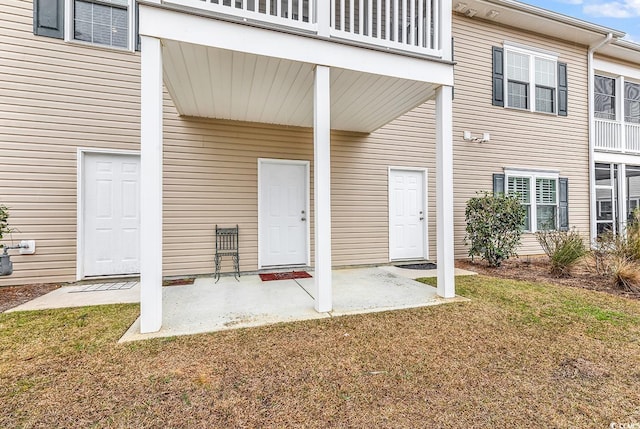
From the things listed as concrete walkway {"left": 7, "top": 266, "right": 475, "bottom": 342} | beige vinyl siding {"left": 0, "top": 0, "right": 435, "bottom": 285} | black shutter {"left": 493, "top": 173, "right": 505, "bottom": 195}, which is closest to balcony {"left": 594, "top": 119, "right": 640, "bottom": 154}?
black shutter {"left": 493, "top": 173, "right": 505, "bottom": 195}

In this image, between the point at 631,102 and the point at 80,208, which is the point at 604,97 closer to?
the point at 631,102

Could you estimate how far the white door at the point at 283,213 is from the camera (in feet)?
17.2

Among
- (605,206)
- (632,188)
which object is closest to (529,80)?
(605,206)

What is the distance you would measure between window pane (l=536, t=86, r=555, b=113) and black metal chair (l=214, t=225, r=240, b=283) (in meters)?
7.68

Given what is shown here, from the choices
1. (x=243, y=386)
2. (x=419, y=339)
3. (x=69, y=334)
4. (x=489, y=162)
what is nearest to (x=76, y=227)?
(x=69, y=334)

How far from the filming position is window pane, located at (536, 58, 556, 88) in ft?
23.7

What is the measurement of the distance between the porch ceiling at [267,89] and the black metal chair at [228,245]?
189 centimetres

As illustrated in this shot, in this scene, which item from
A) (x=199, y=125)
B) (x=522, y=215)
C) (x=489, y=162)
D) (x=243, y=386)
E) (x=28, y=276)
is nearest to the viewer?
(x=243, y=386)

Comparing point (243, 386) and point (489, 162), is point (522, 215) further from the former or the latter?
point (243, 386)

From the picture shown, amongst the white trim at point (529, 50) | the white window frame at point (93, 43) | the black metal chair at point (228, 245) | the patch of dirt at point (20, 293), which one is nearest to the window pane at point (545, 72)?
the white trim at point (529, 50)

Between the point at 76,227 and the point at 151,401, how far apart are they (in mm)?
3714

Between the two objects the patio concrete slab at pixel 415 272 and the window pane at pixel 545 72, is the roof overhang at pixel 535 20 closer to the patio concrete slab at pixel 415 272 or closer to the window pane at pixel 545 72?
the window pane at pixel 545 72

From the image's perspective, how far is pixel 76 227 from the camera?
434 centimetres

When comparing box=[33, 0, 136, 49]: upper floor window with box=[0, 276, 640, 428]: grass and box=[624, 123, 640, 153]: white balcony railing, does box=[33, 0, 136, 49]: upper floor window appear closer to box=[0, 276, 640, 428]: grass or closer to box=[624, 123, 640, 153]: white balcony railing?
box=[0, 276, 640, 428]: grass
